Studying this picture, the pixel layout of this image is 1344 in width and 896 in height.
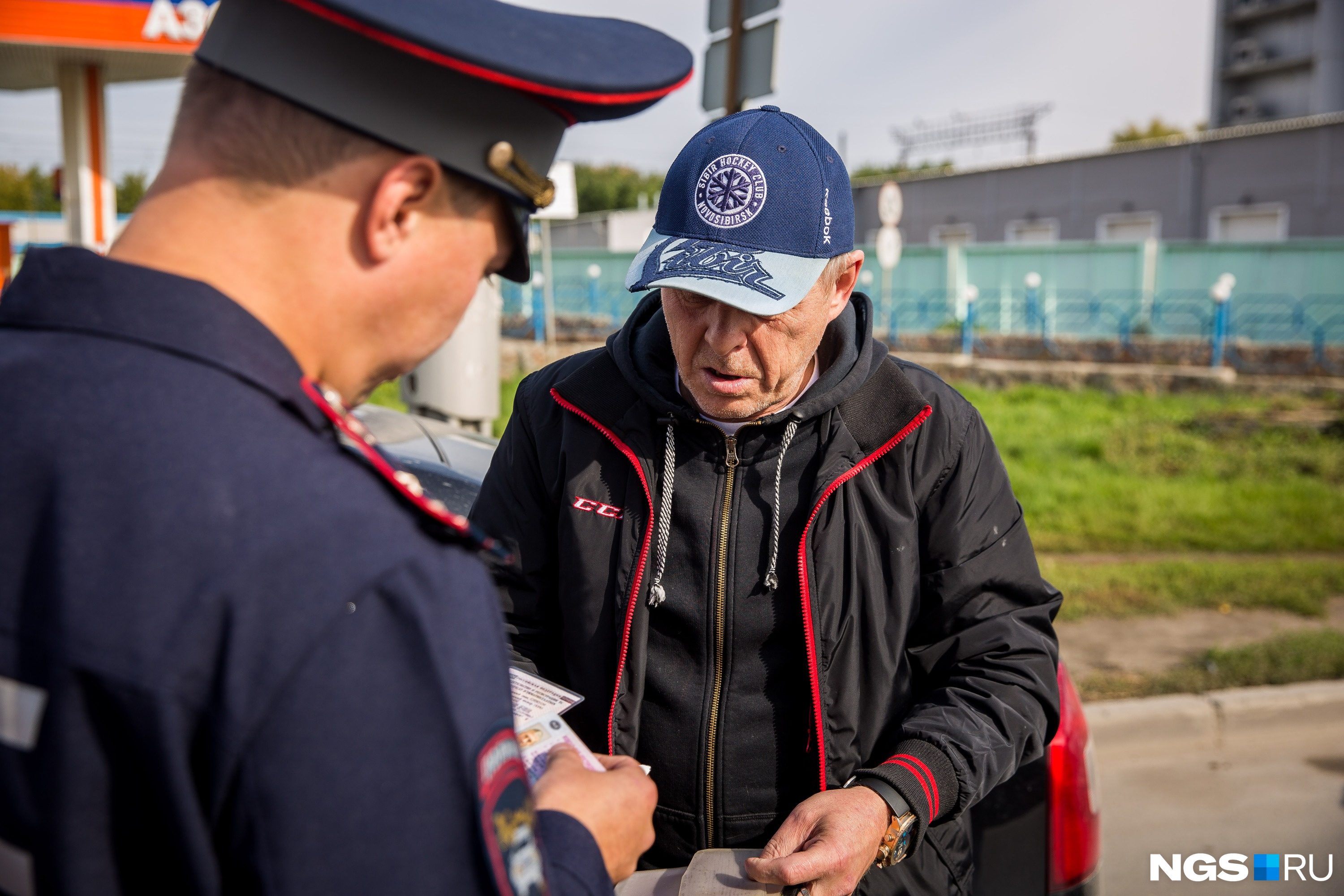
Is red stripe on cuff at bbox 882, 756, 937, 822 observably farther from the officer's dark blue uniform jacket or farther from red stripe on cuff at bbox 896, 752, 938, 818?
the officer's dark blue uniform jacket

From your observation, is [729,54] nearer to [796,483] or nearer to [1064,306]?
[796,483]

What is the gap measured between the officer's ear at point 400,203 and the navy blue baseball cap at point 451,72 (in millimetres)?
16

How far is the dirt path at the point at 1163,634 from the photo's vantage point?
5.23m

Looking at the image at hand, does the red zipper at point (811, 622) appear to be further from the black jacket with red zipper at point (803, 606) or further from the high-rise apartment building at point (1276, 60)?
the high-rise apartment building at point (1276, 60)

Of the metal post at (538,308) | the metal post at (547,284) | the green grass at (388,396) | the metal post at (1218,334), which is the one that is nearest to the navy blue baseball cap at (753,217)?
the metal post at (547,284)

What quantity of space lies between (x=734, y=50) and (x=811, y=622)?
4.53 metres

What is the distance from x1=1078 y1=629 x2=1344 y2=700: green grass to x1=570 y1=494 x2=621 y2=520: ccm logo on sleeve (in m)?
3.57

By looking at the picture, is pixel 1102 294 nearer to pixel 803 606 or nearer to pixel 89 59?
pixel 89 59

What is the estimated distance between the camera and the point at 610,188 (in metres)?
59.4

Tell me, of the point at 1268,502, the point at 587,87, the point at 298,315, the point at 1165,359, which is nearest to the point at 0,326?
the point at 298,315

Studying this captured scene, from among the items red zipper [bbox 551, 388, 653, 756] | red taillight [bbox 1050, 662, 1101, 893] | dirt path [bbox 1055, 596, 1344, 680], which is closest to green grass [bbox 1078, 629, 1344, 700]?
dirt path [bbox 1055, 596, 1344, 680]

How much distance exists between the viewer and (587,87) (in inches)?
41.6

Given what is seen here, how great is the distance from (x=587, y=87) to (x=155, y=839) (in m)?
0.79

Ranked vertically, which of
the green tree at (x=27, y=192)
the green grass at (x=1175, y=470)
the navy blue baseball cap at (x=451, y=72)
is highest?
the green tree at (x=27, y=192)
